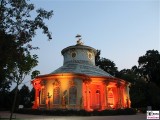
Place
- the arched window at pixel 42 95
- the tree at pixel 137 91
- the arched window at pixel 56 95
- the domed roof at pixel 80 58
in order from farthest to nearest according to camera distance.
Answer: the tree at pixel 137 91, the domed roof at pixel 80 58, the arched window at pixel 42 95, the arched window at pixel 56 95

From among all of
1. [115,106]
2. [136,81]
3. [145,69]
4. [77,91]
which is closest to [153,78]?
[145,69]

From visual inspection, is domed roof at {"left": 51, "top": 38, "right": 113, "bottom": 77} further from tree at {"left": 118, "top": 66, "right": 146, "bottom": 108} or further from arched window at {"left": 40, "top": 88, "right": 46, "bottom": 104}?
tree at {"left": 118, "top": 66, "right": 146, "bottom": 108}

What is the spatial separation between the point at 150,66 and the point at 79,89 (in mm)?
31452

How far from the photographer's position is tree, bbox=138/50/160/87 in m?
54.3

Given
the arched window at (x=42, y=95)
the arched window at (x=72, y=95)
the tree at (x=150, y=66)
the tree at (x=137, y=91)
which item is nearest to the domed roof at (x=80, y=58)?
the arched window at (x=42, y=95)

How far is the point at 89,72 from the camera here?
113 ft

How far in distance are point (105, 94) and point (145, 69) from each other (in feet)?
94.4

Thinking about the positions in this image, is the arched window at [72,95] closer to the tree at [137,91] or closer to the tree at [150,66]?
the tree at [137,91]

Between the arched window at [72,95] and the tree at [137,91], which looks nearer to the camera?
the arched window at [72,95]

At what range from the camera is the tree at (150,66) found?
54.3m

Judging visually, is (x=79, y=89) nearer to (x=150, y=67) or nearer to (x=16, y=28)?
(x=16, y=28)

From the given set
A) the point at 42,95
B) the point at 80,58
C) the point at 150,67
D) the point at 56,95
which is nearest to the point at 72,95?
the point at 56,95

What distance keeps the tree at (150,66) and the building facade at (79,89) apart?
1996 cm

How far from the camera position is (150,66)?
5716cm
